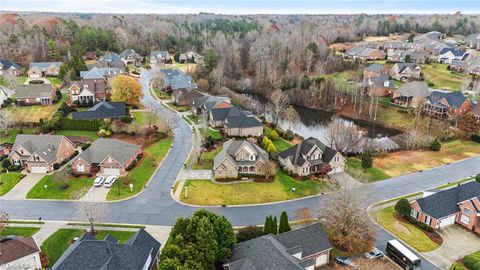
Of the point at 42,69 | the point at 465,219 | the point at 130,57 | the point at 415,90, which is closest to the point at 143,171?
the point at 465,219

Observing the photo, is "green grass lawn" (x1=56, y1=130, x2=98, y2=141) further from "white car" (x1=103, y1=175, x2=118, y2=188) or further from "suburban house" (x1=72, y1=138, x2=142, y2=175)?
"white car" (x1=103, y1=175, x2=118, y2=188)

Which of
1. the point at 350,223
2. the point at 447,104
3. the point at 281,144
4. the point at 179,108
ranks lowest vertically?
the point at 281,144

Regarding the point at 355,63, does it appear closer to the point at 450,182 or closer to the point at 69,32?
the point at 450,182

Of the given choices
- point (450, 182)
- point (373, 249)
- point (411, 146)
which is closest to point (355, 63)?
point (411, 146)

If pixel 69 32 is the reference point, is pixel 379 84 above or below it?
below

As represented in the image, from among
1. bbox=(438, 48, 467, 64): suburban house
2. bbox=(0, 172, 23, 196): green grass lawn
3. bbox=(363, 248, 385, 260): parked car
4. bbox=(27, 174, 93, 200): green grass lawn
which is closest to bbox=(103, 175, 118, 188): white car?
bbox=(27, 174, 93, 200): green grass lawn

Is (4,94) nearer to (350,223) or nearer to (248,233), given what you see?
(248,233)

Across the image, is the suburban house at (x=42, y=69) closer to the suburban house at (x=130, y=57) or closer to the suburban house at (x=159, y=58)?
the suburban house at (x=130, y=57)
